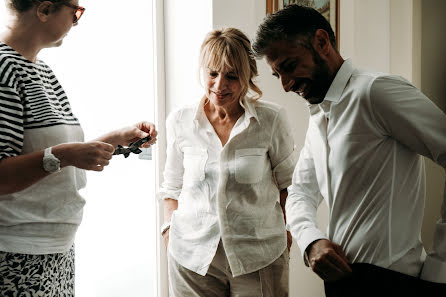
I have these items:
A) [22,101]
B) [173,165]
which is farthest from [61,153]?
[173,165]

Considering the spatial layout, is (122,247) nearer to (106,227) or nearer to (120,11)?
(106,227)

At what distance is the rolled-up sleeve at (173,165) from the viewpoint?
185 cm

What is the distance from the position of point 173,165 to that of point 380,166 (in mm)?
1015

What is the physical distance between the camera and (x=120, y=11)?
232 cm

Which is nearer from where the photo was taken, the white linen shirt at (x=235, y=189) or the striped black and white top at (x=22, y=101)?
the striped black and white top at (x=22, y=101)

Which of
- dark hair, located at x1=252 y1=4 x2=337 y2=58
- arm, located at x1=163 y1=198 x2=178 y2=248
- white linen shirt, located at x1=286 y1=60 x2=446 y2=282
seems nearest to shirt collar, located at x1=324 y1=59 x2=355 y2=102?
white linen shirt, located at x1=286 y1=60 x2=446 y2=282

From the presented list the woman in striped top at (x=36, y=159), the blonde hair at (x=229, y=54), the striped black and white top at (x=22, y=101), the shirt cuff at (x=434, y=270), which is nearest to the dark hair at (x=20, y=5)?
the woman in striped top at (x=36, y=159)

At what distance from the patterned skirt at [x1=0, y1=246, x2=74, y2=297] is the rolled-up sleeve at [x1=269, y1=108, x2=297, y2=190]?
840mm

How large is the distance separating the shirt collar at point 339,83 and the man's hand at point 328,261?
0.36 metres

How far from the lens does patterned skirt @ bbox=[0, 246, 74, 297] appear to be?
1.17 meters

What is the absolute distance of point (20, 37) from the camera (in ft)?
4.10

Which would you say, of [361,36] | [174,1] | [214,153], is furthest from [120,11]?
[361,36]

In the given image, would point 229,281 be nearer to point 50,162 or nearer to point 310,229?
point 310,229

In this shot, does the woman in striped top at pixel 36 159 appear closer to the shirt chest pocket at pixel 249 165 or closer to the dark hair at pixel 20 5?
the dark hair at pixel 20 5
